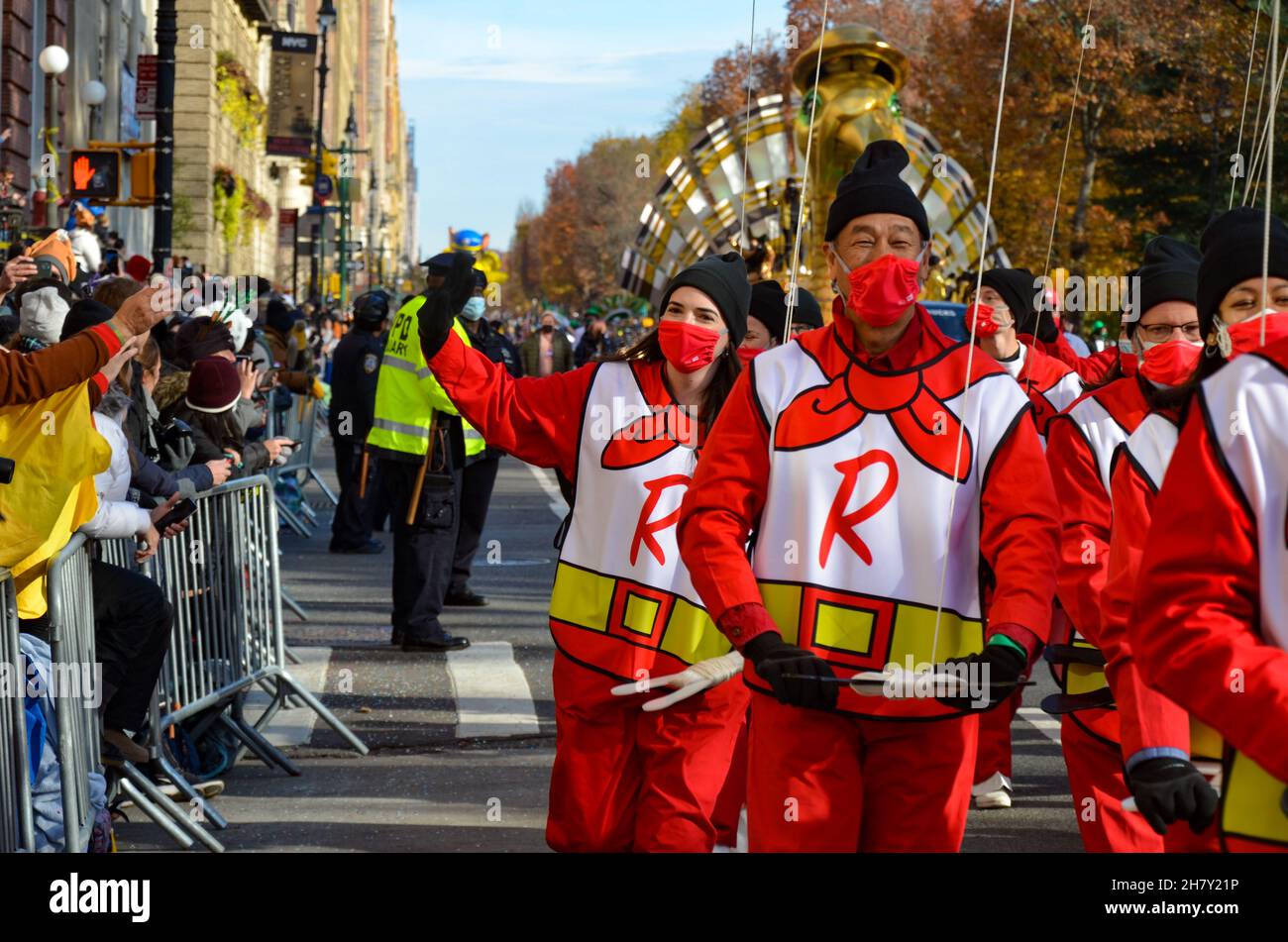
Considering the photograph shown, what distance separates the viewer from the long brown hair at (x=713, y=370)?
5797mm

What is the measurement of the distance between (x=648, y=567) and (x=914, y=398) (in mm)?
1398

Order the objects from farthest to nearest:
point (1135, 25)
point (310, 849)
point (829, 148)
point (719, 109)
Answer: point (719, 109) < point (1135, 25) < point (829, 148) < point (310, 849)

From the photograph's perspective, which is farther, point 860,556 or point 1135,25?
point 1135,25

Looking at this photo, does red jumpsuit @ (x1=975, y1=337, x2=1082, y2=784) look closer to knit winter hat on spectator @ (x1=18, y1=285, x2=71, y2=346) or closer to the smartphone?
the smartphone

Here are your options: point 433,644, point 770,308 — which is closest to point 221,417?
point 433,644

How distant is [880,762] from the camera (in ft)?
14.1

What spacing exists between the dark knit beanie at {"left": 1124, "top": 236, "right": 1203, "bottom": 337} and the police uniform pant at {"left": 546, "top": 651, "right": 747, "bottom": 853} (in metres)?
1.59

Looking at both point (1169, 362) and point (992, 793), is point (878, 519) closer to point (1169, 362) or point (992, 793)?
point (1169, 362)

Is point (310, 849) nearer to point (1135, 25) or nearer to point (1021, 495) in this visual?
point (1021, 495)

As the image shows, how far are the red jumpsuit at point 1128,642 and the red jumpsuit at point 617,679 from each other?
4.85 ft

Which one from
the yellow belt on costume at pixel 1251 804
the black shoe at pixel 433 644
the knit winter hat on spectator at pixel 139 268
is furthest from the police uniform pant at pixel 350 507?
the yellow belt on costume at pixel 1251 804

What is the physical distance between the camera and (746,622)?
416cm

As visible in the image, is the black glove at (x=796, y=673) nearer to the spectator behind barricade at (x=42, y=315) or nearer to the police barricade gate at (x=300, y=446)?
the spectator behind barricade at (x=42, y=315)
